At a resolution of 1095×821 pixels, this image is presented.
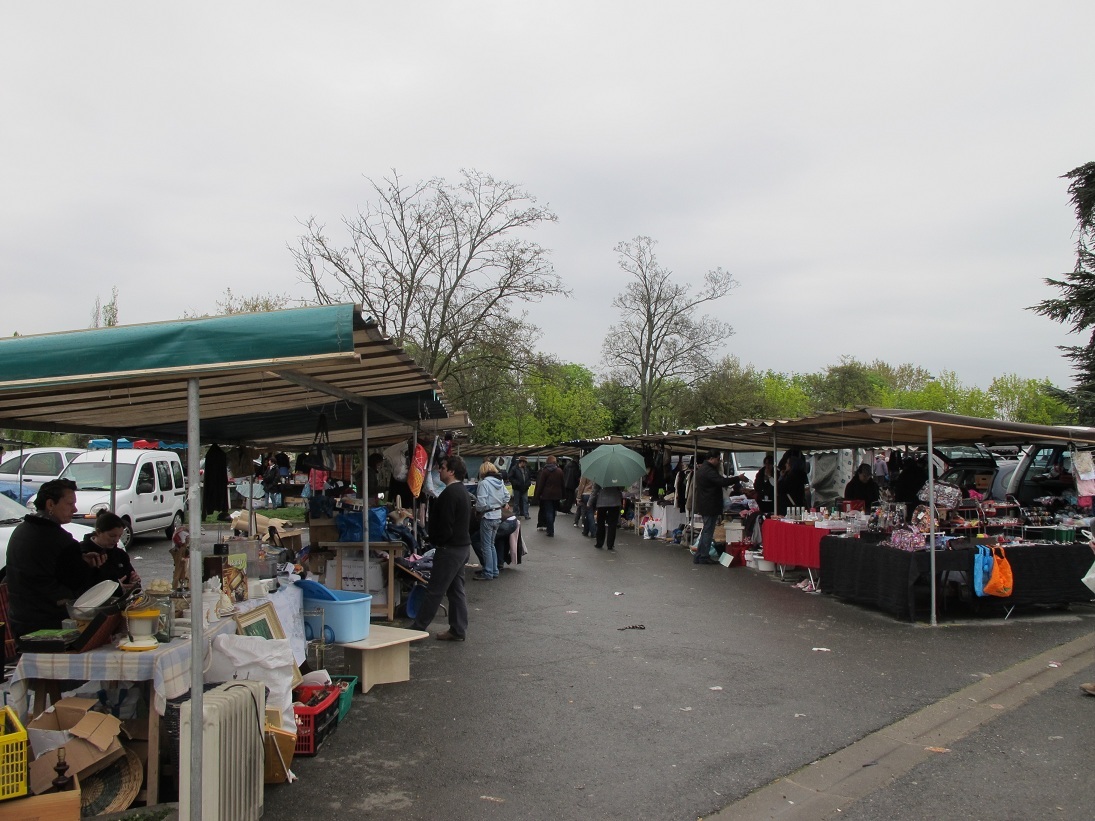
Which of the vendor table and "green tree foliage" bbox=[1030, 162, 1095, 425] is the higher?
"green tree foliage" bbox=[1030, 162, 1095, 425]

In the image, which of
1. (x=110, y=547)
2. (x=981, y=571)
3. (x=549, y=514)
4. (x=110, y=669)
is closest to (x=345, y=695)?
(x=110, y=669)

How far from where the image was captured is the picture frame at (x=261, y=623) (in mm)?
5379

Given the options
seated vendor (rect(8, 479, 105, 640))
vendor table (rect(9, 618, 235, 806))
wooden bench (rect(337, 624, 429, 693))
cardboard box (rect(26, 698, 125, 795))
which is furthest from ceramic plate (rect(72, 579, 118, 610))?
wooden bench (rect(337, 624, 429, 693))

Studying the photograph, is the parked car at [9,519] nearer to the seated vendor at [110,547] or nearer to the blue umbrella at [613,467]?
the seated vendor at [110,547]

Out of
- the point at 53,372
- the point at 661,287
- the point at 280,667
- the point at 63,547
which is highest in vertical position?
the point at 661,287

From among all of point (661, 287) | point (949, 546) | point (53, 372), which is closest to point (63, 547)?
point (53, 372)

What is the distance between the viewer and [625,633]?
901 cm

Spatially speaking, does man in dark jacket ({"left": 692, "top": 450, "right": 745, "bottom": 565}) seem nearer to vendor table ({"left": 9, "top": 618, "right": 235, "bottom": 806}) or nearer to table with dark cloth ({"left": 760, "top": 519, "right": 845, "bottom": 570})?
table with dark cloth ({"left": 760, "top": 519, "right": 845, "bottom": 570})

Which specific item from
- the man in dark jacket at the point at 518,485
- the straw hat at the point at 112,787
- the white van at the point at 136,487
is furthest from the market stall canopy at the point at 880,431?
the white van at the point at 136,487

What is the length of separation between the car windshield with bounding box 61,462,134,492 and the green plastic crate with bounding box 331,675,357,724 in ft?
38.1

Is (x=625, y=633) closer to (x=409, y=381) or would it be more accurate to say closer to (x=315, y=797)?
(x=409, y=381)

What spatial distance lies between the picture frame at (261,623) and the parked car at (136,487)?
33.0 feet

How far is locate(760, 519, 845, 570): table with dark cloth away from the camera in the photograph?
12055 millimetres

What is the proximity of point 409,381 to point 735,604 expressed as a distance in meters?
6.18
